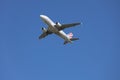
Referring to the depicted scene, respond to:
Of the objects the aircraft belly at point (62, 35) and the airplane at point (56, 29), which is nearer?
the airplane at point (56, 29)

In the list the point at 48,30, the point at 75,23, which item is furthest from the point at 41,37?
the point at 75,23

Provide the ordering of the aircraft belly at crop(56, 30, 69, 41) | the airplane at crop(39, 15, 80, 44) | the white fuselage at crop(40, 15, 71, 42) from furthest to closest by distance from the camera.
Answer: the aircraft belly at crop(56, 30, 69, 41), the airplane at crop(39, 15, 80, 44), the white fuselage at crop(40, 15, 71, 42)

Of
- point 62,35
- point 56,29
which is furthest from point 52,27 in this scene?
point 62,35

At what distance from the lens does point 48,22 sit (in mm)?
105688

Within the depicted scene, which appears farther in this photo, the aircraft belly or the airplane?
the aircraft belly

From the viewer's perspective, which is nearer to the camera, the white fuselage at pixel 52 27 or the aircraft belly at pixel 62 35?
the white fuselage at pixel 52 27

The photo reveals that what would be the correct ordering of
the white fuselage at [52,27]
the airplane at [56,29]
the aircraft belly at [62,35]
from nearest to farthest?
the white fuselage at [52,27] → the airplane at [56,29] → the aircraft belly at [62,35]

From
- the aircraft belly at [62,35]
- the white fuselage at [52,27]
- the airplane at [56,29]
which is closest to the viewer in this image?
the white fuselage at [52,27]

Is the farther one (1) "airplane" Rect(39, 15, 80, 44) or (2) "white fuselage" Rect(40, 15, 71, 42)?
(1) "airplane" Rect(39, 15, 80, 44)

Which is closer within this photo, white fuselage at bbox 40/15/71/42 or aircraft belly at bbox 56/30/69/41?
white fuselage at bbox 40/15/71/42

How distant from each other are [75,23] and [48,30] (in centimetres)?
906

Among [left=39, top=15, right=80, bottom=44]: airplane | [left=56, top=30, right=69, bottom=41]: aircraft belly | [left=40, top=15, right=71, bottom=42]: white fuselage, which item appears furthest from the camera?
[left=56, top=30, right=69, bottom=41]: aircraft belly

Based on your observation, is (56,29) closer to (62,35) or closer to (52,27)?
(52,27)

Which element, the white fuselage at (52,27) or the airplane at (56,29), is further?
the airplane at (56,29)
